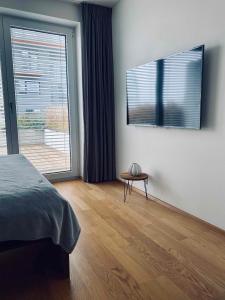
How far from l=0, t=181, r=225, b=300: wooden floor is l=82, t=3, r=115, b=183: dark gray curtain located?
1133 mm

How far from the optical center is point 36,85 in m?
3.61

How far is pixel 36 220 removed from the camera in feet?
4.75

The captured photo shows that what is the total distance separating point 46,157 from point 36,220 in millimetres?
2448

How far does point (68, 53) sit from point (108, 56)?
0.66 m

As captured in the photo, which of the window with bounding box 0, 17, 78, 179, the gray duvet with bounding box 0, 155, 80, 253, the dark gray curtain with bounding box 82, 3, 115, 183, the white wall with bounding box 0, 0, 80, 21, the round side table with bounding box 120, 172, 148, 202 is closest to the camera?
the gray duvet with bounding box 0, 155, 80, 253

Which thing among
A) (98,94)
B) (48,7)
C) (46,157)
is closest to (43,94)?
(98,94)

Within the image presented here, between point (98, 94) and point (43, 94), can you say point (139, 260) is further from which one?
point (43, 94)

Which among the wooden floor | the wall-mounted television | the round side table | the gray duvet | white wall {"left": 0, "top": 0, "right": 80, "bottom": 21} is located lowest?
the wooden floor

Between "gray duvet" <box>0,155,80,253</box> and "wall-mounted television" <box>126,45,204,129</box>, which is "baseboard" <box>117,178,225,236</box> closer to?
"wall-mounted television" <box>126,45,204,129</box>

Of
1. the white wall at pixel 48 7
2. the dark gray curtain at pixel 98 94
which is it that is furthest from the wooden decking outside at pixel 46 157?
the white wall at pixel 48 7

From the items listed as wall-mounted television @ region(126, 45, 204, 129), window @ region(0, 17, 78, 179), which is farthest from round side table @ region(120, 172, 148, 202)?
window @ region(0, 17, 78, 179)

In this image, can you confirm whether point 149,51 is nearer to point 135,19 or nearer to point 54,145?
point 135,19

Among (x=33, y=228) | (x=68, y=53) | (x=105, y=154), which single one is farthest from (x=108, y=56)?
(x=33, y=228)

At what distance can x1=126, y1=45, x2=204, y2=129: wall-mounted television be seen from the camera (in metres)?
2.25
